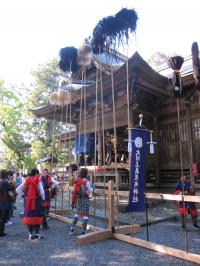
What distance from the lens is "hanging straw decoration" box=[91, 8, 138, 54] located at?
664 cm

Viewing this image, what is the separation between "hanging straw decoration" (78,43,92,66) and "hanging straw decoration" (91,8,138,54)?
71 centimetres

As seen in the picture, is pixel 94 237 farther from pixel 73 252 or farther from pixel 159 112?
pixel 159 112

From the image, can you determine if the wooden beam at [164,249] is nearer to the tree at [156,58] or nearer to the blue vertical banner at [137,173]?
the blue vertical banner at [137,173]

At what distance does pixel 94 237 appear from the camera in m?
5.75

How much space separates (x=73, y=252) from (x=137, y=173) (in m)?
1.96

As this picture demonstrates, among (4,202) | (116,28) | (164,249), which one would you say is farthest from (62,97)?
(164,249)

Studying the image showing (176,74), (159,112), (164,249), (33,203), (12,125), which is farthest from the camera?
(12,125)

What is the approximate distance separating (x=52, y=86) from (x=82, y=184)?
22.7 m

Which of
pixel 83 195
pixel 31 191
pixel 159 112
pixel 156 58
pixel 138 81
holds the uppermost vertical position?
pixel 156 58

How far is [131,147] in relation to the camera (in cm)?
539

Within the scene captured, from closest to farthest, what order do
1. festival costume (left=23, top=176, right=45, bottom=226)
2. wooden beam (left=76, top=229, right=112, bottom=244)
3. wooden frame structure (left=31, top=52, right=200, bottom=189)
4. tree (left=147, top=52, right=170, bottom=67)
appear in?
wooden beam (left=76, top=229, right=112, bottom=244), festival costume (left=23, top=176, right=45, bottom=226), wooden frame structure (left=31, top=52, right=200, bottom=189), tree (left=147, top=52, right=170, bottom=67)

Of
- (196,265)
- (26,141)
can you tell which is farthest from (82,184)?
(26,141)

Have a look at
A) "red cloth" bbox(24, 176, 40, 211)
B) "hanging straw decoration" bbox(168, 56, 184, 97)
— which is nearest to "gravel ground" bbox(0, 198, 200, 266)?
"red cloth" bbox(24, 176, 40, 211)

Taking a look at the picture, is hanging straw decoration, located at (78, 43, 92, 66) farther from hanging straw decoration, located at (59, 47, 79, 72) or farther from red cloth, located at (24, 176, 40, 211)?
red cloth, located at (24, 176, 40, 211)
